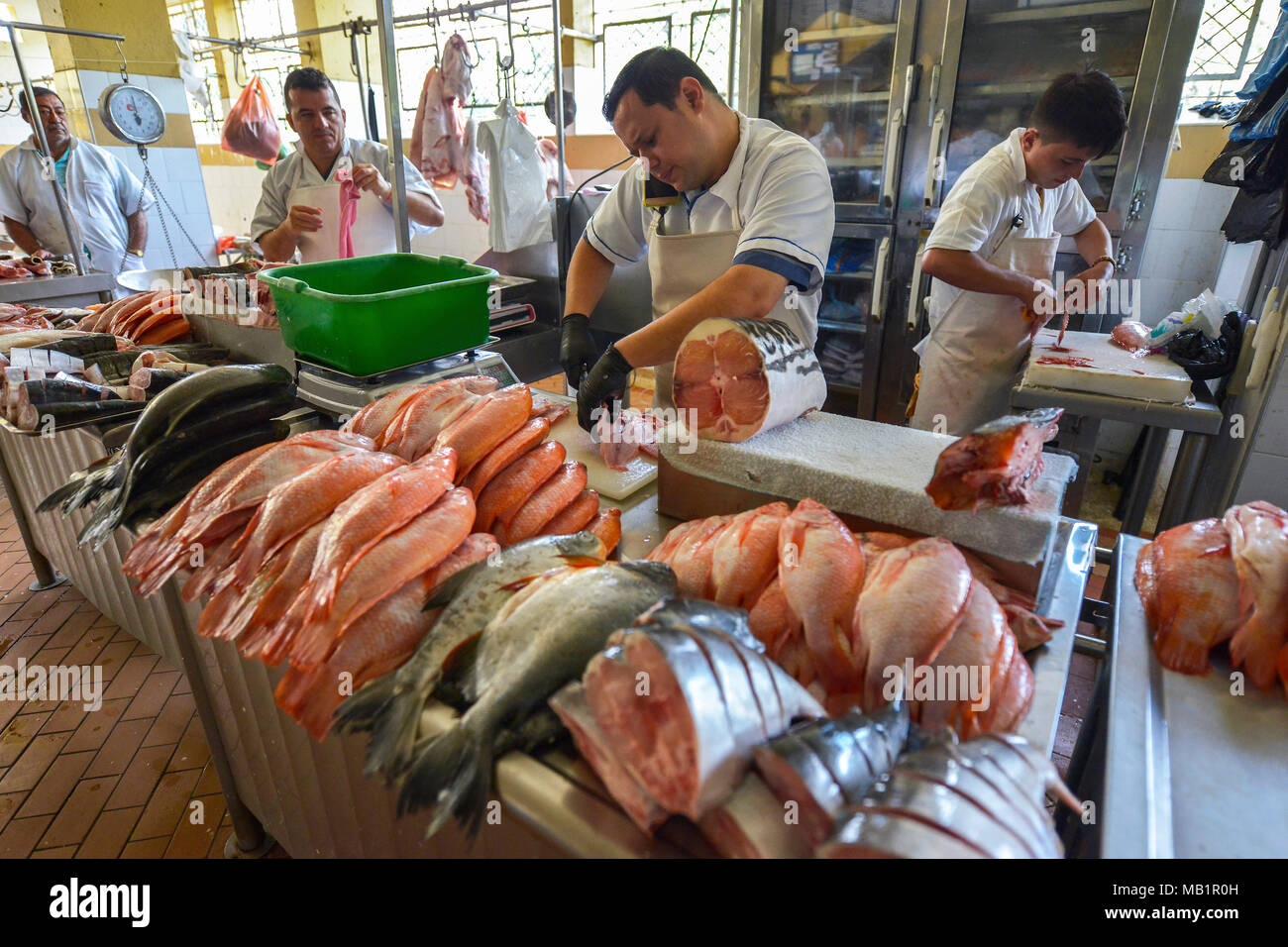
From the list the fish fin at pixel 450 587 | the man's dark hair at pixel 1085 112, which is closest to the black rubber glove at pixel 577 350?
the fish fin at pixel 450 587

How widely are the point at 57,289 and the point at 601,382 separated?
4959mm

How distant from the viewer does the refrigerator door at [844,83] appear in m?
4.42

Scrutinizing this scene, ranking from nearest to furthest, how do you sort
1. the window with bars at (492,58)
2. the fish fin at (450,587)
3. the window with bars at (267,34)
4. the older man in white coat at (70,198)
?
1. the fish fin at (450,587)
2. the older man in white coat at (70,198)
3. the window with bars at (492,58)
4. the window with bars at (267,34)

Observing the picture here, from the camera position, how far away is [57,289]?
4.84 meters

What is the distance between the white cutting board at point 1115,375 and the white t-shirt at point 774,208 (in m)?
1.15

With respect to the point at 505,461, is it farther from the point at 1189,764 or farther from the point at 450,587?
the point at 1189,764

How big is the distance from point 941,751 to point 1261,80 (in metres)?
3.56

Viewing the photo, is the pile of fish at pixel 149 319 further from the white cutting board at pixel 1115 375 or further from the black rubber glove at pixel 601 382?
the white cutting board at pixel 1115 375

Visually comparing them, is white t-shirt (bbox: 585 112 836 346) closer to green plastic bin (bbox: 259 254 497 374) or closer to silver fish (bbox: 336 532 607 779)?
green plastic bin (bbox: 259 254 497 374)

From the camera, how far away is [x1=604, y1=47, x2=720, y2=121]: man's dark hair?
7.12 feet

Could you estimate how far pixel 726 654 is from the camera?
0.83 m

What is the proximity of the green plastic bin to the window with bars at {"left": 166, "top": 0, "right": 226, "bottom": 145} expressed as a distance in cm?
962

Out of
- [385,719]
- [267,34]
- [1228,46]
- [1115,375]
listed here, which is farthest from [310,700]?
[267,34]
